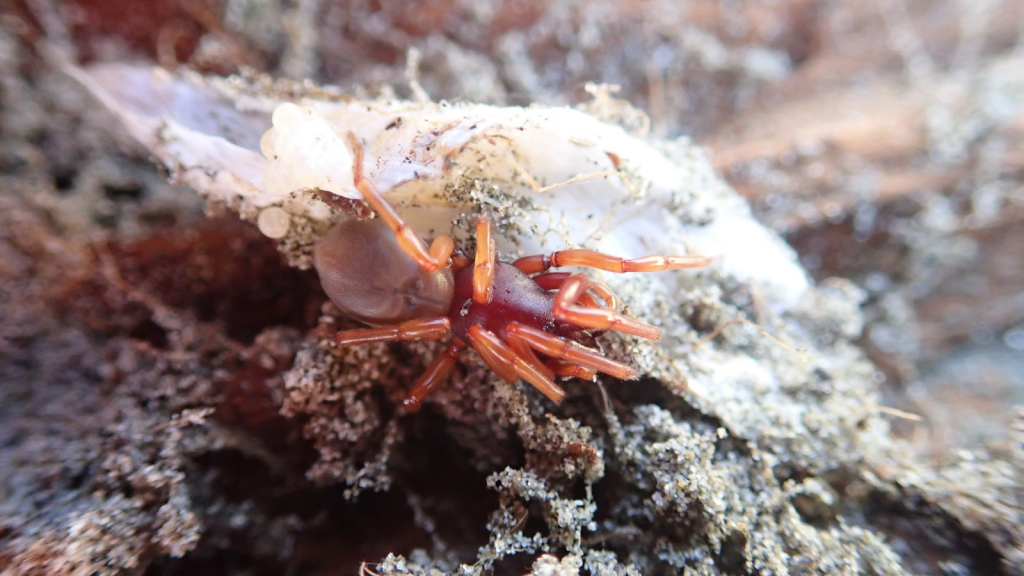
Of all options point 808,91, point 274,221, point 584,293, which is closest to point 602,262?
point 584,293

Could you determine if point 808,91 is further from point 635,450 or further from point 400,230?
point 400,230

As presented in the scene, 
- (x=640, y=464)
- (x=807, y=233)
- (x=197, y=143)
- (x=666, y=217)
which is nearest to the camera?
→ (x=640, y=464)

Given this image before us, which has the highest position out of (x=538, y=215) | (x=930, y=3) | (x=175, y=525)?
(x=930, y=3)

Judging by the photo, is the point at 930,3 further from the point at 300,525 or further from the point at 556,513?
the point at 300,525

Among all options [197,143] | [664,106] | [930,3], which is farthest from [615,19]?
[197,143]

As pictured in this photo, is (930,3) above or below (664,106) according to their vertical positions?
A: above

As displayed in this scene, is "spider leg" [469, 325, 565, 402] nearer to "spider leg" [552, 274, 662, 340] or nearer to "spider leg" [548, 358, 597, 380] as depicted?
"spider leg" [548, 358, 597, 380]
